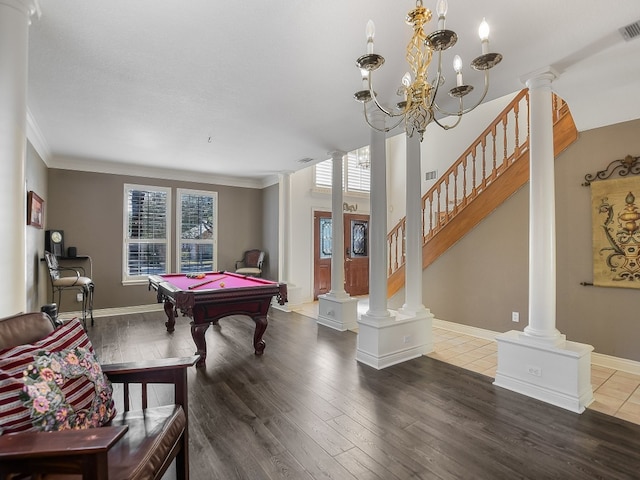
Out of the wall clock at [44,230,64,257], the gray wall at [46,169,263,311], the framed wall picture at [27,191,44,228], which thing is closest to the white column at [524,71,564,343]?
the framed wall picture at [27,191,44,228]

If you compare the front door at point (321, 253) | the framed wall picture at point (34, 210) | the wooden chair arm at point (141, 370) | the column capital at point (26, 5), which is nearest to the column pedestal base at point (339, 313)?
the front door at point (321, 253)

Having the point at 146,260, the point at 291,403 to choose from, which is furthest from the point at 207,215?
the point at 291,403

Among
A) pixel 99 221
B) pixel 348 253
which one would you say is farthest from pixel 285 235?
pixel 99 221

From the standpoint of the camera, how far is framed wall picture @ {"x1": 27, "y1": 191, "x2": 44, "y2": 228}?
13.2ft

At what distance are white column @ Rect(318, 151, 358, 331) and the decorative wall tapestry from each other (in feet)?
9.91

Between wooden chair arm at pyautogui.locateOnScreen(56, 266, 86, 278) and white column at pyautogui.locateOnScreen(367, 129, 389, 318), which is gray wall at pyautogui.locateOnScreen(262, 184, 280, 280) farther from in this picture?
white column at pyautogui.locateOnScreen(367, 129, 389, 318)

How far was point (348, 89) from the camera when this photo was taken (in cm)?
314

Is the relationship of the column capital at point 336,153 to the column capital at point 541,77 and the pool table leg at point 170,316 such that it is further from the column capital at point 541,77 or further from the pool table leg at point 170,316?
the pool table leg at point 170,316

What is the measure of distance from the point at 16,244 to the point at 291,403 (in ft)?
6.95

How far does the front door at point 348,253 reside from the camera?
Result: 24.3ft

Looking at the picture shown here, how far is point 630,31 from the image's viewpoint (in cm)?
225

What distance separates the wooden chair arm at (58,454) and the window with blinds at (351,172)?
6.55 m

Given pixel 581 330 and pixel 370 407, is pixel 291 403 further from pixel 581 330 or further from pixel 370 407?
pixel 581 330

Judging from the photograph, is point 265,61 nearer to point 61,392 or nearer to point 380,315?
point 61,392
